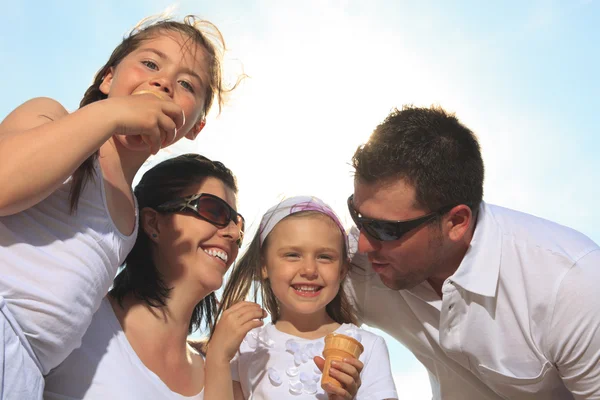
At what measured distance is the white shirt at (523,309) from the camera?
4043 mm

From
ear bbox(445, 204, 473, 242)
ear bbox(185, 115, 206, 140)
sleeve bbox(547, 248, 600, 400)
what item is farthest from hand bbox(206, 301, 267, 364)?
sleeve bbox(547, 248, 600, 400)

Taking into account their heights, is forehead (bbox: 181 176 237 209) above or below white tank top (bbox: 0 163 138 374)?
above

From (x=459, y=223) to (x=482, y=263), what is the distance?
396mm

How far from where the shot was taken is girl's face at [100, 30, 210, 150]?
335cm

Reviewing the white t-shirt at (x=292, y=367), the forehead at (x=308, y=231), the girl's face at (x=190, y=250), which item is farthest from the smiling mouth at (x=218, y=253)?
the white t-shirt at (x=292, y=367)

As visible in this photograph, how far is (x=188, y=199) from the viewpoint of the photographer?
154 inches

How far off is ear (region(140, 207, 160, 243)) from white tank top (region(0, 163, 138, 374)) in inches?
36.9

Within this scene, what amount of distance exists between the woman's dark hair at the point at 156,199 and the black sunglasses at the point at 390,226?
1056mm

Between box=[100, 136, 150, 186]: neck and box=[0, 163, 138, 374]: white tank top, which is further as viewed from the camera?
box=[100, 136, 150, 186]: neck

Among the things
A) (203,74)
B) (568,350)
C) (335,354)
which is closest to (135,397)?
(335,354)

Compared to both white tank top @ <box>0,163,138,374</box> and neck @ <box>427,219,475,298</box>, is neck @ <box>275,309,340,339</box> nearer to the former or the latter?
neck @ <box>427,219,475,298</box>

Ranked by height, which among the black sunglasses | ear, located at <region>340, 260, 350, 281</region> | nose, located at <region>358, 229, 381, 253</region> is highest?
the black sunglasses

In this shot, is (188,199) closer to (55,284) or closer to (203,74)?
(203,74)

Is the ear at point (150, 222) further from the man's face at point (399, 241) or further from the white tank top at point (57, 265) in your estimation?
the man's face at point (399, 241)
